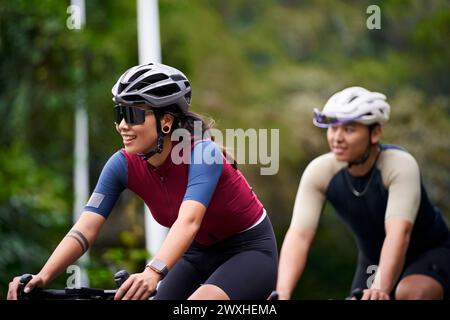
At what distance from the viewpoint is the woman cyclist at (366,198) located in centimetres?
598

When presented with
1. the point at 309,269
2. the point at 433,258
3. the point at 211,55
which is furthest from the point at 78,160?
the point at 433,258

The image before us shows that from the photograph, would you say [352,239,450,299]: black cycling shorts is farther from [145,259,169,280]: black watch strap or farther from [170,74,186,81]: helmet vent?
[145,259,169,280]: black watch strap

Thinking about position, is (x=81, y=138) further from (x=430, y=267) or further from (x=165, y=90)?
(x=165, y=90)

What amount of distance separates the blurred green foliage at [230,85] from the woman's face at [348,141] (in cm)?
381

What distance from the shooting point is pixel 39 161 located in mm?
17625

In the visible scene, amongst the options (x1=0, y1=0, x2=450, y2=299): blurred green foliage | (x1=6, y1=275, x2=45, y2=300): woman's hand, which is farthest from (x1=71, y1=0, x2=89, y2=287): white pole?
(x1=6, y1=275, x2=45, y2=300): woman's hand

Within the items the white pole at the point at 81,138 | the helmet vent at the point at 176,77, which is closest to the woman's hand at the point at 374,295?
the helmet vent at the point at 176,77

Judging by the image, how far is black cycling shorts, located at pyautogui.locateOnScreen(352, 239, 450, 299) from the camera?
6117mm

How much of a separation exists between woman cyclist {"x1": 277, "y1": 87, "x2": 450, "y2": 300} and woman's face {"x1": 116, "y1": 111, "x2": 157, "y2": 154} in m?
1.44

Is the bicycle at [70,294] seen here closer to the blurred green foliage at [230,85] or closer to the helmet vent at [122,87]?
the helmet vent at [122,87]

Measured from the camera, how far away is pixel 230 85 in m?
25.5

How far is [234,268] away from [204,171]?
0.50m

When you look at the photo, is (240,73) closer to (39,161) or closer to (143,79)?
(39,161)

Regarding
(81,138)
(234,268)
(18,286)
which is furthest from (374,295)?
(81,138)
